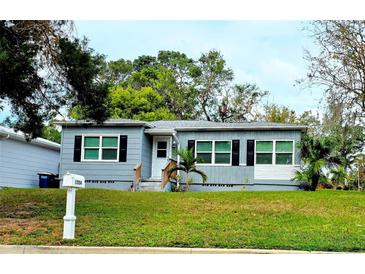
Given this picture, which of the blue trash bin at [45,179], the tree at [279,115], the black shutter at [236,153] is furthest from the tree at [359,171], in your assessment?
the blue trash bin at [45,179]

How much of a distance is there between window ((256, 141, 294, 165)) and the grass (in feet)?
16.9

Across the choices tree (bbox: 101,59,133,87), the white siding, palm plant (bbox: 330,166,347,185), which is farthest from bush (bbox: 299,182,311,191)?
tree (bbox: 101,59,133,87)

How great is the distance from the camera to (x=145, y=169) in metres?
22.1

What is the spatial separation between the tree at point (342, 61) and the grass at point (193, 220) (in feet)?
13.0

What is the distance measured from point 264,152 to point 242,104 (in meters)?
14.4

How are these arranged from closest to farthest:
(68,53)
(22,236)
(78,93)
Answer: (22,236) < (68,53) < (78,93)

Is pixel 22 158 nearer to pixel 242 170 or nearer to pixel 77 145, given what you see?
pixel 77 145

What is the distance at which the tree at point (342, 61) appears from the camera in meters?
17.5

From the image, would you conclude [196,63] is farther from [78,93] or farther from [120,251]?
[120,251]

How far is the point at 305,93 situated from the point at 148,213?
30.8 ft

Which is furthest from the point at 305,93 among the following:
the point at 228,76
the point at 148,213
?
the point at 228,76

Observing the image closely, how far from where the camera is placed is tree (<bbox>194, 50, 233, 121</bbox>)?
119 ft

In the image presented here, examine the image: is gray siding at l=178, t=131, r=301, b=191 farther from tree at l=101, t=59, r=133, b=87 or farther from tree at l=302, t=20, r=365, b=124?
tree at l=101, t=59, r=133, b=87

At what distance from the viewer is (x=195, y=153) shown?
22.2m
